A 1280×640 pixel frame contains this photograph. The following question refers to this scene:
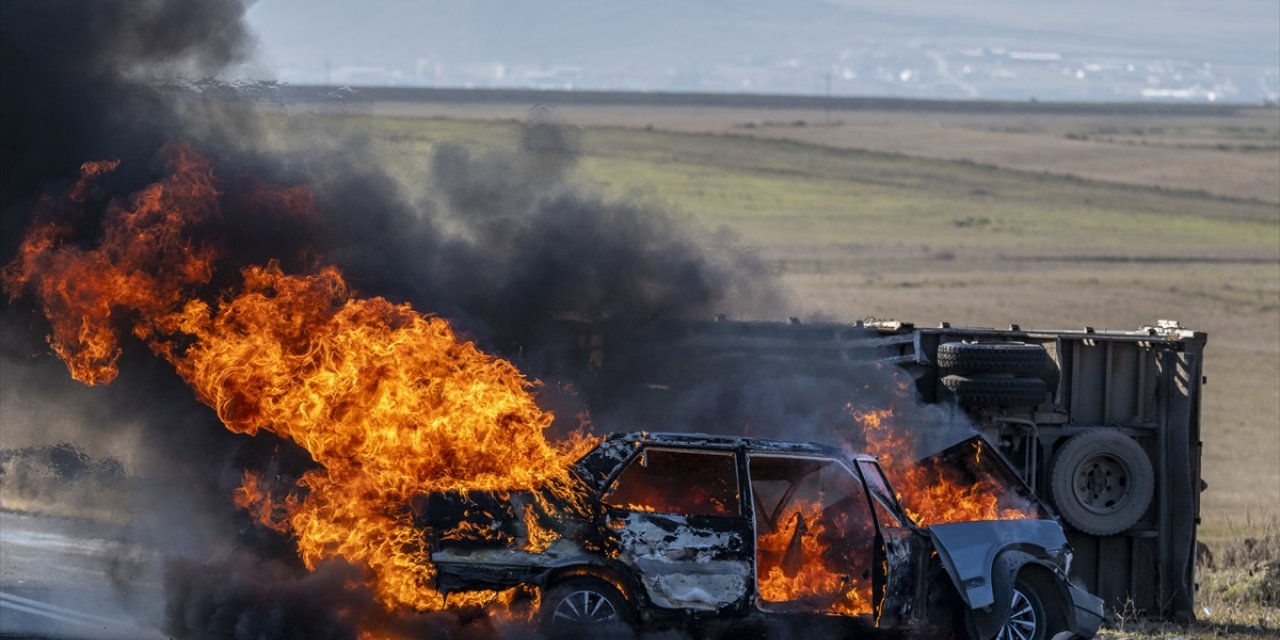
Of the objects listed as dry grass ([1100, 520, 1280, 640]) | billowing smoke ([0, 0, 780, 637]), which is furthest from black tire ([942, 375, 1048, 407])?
billowing smoke ([0, 0, 780, 637])

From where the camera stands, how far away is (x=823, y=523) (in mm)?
11594

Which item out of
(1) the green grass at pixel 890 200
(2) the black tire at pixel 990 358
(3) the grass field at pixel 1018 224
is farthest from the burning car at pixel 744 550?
(1) the green grass at pixel 890 200

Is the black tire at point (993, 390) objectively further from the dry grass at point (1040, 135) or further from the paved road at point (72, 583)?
the dry grass at point (1040, 135)

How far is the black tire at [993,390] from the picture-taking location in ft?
47.3

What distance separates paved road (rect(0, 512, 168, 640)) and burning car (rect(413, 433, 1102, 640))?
10.7 feet

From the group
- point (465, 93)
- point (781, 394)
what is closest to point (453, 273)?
point (781, 394)

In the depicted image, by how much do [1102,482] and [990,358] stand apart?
159 cm

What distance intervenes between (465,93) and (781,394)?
114 m

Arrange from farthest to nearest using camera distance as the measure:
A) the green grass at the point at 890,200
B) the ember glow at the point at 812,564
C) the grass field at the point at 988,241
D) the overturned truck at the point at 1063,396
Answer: the green grass at the point at 890,200 → the grass field at the point at 988,241 → the overturned truck at the point at 1063,396 → the ember glow at the point at 812,564

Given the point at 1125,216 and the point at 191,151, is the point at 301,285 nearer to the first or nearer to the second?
the point at 191,151

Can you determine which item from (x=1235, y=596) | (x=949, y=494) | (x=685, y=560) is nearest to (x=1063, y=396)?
(x=1235, y=596)

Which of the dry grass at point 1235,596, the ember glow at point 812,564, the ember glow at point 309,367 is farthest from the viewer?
the dry grass at point 1235,596

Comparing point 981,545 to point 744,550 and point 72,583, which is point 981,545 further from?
point 72,583

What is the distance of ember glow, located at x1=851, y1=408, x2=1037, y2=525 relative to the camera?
39.7 ft
